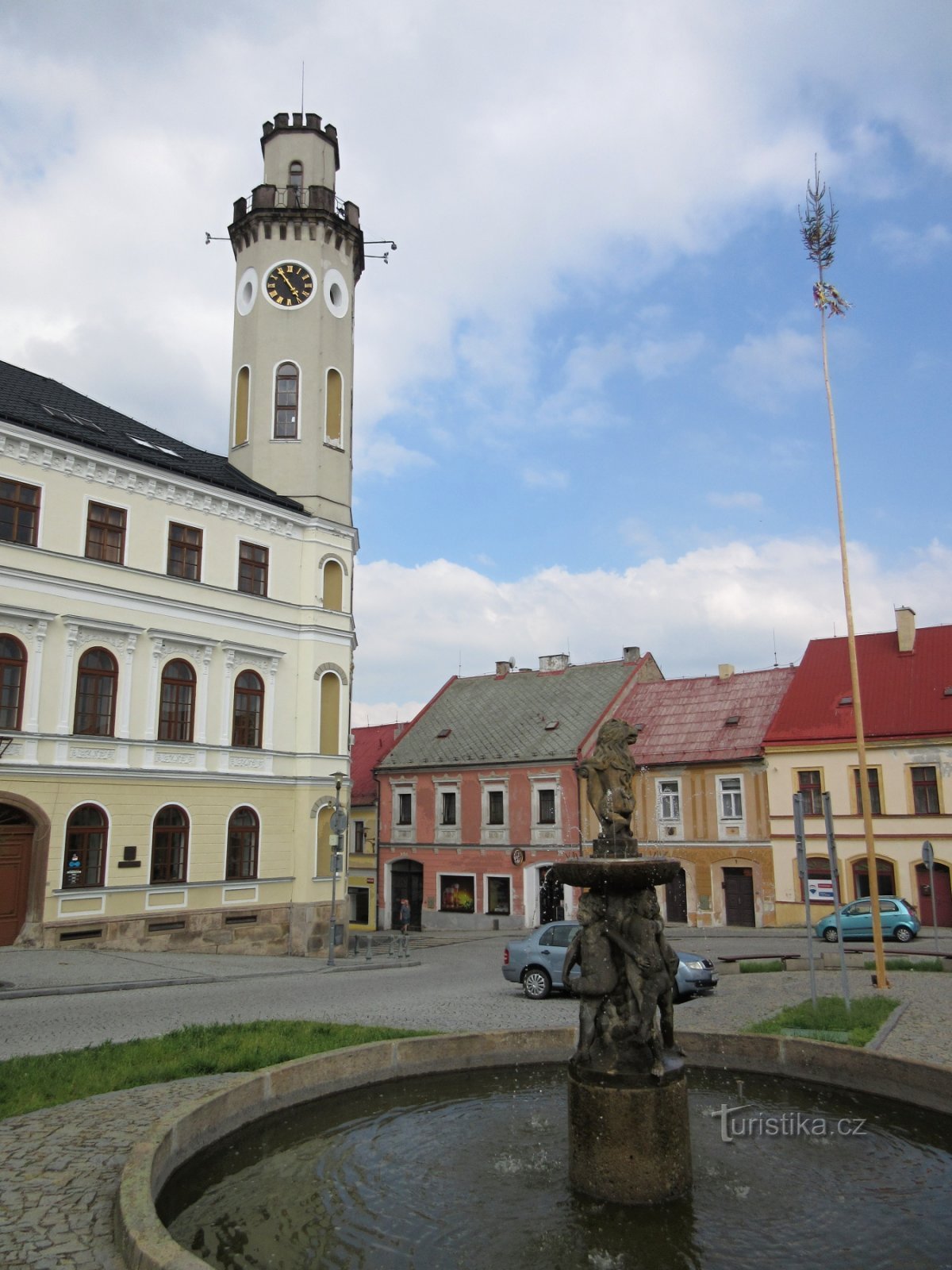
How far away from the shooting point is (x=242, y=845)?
94.1 ft

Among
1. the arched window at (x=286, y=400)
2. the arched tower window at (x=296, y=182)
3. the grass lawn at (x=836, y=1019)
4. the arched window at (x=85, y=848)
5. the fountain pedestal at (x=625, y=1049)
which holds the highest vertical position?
the arched tower window at (x=296, y=182)

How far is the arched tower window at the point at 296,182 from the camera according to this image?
3438cm

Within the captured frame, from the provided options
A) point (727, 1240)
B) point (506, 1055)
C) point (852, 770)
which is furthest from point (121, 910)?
point (852, 770)

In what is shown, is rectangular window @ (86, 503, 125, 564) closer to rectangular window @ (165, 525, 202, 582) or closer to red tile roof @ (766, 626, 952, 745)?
rectangular window @ (165, 525, 202, 582)

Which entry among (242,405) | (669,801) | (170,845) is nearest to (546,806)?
(669,801)

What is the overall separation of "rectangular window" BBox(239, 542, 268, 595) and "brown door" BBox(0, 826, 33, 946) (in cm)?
975

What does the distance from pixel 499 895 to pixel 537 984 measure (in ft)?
76.3

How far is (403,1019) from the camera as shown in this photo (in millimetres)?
14711

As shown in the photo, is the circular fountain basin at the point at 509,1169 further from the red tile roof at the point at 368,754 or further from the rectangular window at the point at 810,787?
the red tile roof at the point at 368,754

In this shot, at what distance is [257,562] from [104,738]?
25.5 feet

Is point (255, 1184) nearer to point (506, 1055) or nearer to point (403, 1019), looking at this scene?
point (506, 1055)

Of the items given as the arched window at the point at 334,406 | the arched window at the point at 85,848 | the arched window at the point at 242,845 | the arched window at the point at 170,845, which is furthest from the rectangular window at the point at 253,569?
the arched window at the point at 85,848

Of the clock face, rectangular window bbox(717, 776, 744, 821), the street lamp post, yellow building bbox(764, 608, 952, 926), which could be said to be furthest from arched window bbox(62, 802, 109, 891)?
rectangular window bbox(717, 776, 744, 821)

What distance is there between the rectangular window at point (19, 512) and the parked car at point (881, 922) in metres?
24.1
